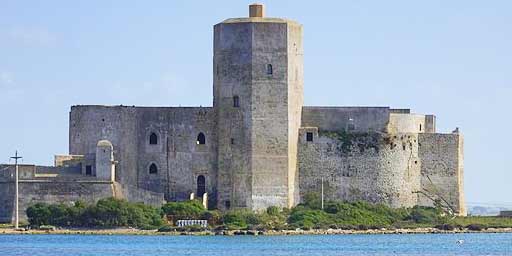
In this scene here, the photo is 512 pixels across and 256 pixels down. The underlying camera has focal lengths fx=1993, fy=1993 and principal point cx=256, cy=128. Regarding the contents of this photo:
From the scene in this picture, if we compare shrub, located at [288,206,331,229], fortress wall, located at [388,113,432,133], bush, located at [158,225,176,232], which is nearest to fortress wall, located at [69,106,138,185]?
bush, located at [158,225,176,232]

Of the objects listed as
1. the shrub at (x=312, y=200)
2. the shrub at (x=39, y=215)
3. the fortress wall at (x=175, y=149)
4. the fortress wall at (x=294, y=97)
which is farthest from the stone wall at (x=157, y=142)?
the shrub at (x=39, y=215)

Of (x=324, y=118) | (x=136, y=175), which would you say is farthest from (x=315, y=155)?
(x=136, y=175)

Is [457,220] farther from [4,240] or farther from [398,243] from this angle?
[4,240]

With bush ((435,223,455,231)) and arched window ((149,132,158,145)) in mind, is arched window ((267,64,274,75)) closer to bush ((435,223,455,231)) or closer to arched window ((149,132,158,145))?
arched window ((149,132,158,145))

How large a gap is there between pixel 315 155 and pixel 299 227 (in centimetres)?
481

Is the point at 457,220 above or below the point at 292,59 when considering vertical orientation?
below

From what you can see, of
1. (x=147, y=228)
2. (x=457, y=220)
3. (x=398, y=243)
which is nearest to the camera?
(x=398, y=243)

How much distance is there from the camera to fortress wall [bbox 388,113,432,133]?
8244cm

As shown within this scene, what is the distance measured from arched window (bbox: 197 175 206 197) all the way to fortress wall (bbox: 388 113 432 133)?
26.2 feet

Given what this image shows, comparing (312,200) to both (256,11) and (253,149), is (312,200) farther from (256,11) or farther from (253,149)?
(256,11)

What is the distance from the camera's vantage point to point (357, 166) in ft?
267

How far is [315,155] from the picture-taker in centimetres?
8144

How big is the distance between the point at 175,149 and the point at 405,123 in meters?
9.67

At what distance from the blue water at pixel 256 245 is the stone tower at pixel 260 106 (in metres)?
3.63
